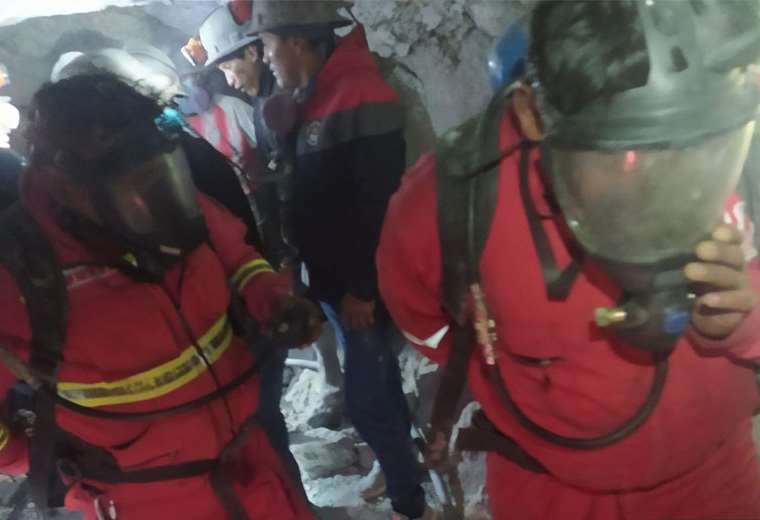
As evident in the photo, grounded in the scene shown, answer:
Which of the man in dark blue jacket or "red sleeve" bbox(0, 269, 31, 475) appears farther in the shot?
the man in dark blue jacket

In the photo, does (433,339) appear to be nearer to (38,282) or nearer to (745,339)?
(745,339)

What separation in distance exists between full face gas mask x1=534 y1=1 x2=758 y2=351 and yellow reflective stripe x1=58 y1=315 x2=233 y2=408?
681mm

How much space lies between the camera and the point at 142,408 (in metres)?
1.20

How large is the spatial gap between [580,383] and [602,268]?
20cm

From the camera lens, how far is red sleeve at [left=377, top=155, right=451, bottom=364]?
1014 mm

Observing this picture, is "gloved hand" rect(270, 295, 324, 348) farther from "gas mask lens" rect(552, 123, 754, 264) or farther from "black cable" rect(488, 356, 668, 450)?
"gas mask lens" rect(552, 123, 754, 264)

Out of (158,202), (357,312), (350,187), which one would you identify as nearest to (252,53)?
(350,187)

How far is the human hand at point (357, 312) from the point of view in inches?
70.7

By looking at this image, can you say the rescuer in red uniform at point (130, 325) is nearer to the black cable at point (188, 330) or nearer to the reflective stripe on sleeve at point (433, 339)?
the black cable at point (188, 330)

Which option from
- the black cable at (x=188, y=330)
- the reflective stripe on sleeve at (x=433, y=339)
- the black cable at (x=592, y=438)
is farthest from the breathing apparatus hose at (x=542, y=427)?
the black cable at (x=188, y=330)

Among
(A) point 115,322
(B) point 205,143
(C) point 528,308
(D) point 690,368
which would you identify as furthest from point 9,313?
(D) point 690,368

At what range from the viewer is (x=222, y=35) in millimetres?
2037

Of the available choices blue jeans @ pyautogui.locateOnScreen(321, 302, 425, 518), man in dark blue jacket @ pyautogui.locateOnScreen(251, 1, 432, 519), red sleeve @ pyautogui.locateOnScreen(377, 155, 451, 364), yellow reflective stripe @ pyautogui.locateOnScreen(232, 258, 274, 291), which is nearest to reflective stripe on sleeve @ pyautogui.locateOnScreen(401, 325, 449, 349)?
red sleeve @ pyautogui.locateOnScreen(377, 155, 451, 364)

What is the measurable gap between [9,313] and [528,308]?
0.77m
